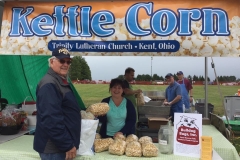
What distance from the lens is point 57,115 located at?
184 centimetres

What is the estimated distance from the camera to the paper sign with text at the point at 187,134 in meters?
2.22

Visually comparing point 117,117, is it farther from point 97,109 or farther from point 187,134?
point 187,134

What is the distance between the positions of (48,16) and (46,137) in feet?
4.61

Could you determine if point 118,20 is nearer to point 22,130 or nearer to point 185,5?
point 185,5

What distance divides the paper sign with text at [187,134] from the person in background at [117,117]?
741 mm

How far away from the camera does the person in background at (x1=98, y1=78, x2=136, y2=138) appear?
9.61ft

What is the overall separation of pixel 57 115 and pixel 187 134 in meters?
1.16

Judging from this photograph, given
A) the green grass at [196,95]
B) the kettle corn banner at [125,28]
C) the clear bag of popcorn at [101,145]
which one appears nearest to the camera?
the clear bag of popcorn at [101,145]

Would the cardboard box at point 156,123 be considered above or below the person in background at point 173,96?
below

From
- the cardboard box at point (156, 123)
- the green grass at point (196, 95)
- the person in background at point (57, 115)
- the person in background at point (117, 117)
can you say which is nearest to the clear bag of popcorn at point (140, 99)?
the cardboard box at point (156, 123)

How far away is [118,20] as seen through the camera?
2.65 meters

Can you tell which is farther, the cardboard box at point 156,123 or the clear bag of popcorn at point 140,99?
the clear bag of popcorn at point 140,99

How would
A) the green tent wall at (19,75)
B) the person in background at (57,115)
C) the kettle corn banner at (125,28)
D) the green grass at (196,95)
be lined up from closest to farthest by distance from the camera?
the person in background at (57,115) < the kettle corn banner at (125,28) < the green tent wall at (19,75) < the green grass at (196,95)

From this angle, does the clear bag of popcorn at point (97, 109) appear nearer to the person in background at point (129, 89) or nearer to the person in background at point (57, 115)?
the person in background at point (57, 115)
